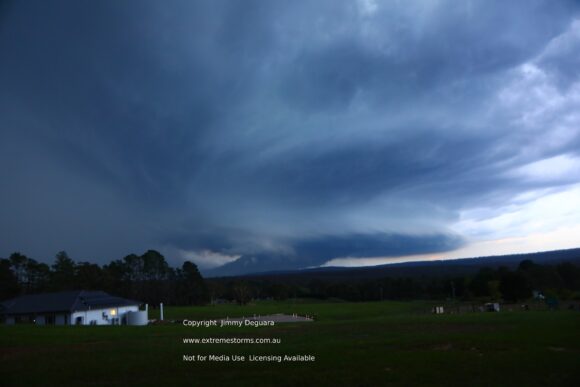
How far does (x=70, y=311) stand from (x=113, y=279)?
48068 mm

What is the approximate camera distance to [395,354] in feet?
68.3

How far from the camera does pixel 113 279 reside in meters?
98.6

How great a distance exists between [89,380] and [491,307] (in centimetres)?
5800

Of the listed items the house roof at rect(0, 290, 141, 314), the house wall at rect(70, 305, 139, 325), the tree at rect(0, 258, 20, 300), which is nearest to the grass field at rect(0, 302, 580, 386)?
the house wall at rect(70, 305, 139, 325)

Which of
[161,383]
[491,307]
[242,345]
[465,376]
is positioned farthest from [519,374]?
[491,307]

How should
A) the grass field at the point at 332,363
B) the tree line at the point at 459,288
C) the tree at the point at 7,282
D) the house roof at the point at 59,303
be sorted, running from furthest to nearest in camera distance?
the tree line at the point at 459,288
the tree at the point at 7,282
the house roof at the point at 59,303
the grass field at the point at 332,363

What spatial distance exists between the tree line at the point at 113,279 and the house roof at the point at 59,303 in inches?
1308

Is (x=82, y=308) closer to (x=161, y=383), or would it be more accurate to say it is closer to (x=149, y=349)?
(x=149, y=349)

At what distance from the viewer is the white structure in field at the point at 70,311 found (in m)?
53.8

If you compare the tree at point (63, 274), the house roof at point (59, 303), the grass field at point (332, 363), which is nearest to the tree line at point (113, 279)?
the tree at point (63, 274)

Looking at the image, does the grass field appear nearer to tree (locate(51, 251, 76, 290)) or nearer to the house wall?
the house wall

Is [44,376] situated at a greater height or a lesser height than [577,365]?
greater

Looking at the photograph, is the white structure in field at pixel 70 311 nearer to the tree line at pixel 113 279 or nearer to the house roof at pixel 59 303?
the house roof at pixel 59 303

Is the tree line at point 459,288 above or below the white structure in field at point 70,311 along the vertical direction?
below
